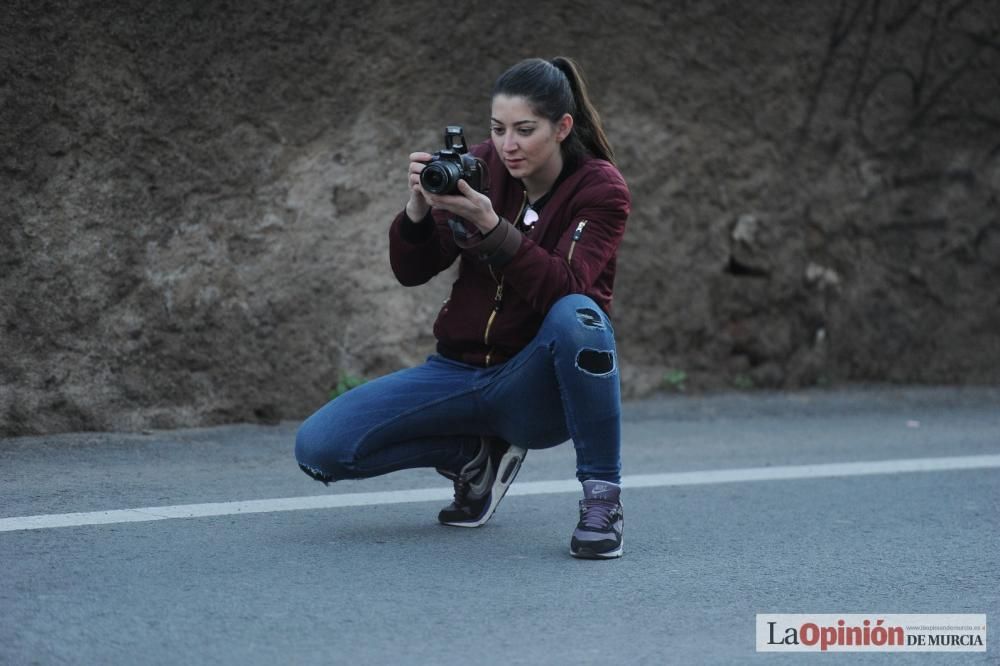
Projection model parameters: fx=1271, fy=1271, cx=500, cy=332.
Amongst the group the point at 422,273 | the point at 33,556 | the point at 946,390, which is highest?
the point at 422,273

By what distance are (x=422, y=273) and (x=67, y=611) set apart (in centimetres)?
151

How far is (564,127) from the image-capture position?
3.83 metres

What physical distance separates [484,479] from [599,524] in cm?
48

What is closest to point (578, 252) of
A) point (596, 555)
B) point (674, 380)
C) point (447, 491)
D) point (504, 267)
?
point (504, 267)

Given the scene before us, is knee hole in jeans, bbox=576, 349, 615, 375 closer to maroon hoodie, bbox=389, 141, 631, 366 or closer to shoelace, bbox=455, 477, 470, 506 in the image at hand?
maroon hoodie, bbox=389, 141, 631, 366

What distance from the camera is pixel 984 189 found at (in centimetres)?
729

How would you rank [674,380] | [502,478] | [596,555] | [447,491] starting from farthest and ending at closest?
1. [674,380]
2. [447,491]
3. [502,478]
4. [596,555]

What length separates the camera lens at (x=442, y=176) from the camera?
11.5ft

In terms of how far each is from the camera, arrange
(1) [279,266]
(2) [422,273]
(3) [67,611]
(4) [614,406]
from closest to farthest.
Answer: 1. (3) [67,611]
2. (4) [614,406]
3. (2) [422,273]
4. (1) [279,266]

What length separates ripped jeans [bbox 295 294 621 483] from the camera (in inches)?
143

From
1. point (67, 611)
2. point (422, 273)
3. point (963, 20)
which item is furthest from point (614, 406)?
point (963, 20)

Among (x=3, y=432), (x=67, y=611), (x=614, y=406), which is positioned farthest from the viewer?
(x=3, y=432)

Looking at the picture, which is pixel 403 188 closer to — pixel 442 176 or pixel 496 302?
pixel 496 302

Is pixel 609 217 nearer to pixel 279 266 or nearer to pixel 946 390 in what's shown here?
pixel 279 266
